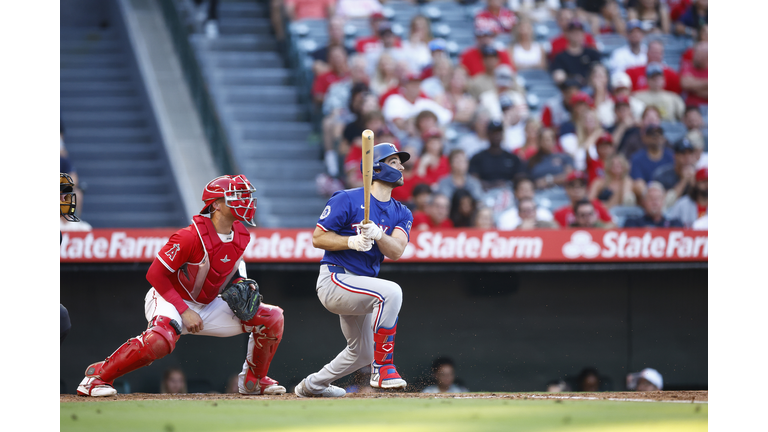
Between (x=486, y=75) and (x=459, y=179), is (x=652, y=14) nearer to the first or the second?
(x=486, y=75)

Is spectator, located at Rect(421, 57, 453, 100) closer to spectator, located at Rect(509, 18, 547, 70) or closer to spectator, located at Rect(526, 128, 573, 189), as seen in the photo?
spectator, located at Rect(509, 18, 547, 70)

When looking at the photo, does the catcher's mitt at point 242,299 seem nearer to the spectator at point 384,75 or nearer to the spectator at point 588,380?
the spectator at point 588,380

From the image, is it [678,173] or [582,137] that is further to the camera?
[582,137]

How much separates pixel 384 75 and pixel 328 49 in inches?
29.1

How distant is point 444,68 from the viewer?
9852 millimetres

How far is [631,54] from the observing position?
1053 centimetres

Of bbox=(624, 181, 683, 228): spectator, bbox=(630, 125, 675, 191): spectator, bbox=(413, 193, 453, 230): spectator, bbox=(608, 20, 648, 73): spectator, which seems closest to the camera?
bbox=(413, 193, 453, 230): spectator

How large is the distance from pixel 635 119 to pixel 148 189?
18.5 feet

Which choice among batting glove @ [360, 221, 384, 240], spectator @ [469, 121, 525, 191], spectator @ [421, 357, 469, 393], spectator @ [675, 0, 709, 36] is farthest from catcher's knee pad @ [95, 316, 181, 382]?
spectator @ [675, 0, 709, 36]

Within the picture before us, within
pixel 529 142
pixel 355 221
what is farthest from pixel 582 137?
pixel 355 221

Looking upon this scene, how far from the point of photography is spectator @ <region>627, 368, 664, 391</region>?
7.45m

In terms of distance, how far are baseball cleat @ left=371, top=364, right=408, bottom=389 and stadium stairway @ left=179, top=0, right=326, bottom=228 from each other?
408 cm

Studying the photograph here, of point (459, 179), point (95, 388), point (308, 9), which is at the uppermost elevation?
point (308, 9)

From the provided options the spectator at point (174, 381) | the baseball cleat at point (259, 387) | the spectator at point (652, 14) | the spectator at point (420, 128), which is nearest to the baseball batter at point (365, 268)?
the baseball cleat at point (259, 387)
